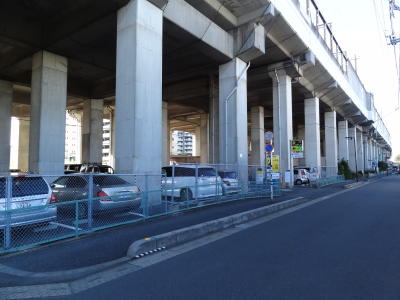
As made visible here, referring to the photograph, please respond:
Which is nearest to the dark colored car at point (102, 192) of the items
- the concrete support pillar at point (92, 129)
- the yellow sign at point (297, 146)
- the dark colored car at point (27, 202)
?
the dark colored car at point (27, 202)

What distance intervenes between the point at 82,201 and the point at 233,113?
14737 mm

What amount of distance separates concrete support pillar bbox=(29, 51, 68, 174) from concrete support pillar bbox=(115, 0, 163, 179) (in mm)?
7927

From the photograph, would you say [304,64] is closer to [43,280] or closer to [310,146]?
[310,146]

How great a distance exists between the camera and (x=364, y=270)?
5.28 meters

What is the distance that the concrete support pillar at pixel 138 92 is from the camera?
12.9m

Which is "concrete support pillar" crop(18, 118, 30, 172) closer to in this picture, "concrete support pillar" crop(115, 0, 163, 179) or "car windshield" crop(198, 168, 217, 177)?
"concrete support pillar" crop(115, 0, 163, 179)

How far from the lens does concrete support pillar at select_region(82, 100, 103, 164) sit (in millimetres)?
29750

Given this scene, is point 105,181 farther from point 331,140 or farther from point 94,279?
point 331,140

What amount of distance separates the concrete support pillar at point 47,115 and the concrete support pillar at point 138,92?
312 inches

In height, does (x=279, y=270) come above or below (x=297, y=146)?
below

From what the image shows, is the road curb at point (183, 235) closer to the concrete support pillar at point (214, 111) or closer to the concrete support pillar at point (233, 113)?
the concrete support pillar at point (233, 113)

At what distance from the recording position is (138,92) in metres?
12.9

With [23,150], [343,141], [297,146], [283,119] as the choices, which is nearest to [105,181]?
[297,146]

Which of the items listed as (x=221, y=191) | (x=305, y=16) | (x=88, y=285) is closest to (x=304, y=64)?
(x=305, y=16)
